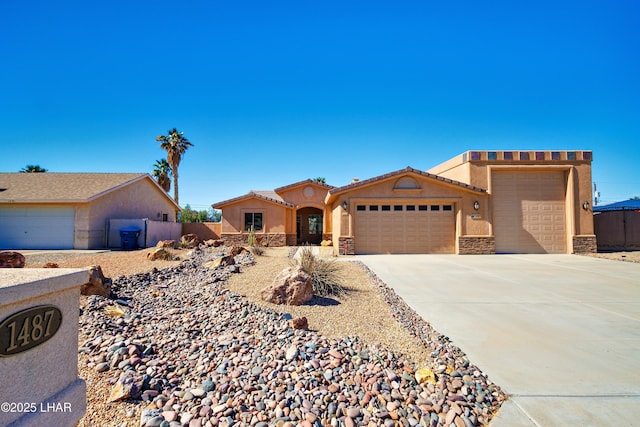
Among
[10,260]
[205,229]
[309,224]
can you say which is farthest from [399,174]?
[205,229]

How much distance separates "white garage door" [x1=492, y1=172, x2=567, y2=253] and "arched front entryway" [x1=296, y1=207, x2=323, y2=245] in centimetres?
1330

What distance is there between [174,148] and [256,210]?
13288mm

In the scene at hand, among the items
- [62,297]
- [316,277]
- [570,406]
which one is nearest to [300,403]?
[62,297]

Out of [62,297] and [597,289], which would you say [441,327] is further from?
[597,289]

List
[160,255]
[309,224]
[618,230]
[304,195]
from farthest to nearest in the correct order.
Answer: [309,224]
[304,195]
[618,230]
[160,255]

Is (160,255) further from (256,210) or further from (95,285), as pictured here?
(256,210)

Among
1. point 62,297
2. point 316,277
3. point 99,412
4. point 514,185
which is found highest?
point 514,185

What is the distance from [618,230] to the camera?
1670cm

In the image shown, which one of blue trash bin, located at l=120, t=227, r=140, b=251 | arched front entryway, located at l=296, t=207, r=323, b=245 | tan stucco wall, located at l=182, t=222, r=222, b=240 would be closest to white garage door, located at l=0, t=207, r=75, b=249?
blue trash bin, located at l=120, t=227, r=140, b=251

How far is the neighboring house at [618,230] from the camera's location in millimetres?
16266

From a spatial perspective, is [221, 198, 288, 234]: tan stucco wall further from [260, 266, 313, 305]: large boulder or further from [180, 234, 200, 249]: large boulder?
[260, 266, 313, 305]: large boulder

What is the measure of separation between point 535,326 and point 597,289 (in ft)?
12.7

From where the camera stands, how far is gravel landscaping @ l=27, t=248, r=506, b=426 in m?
2.76

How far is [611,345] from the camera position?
4047 millimetres
